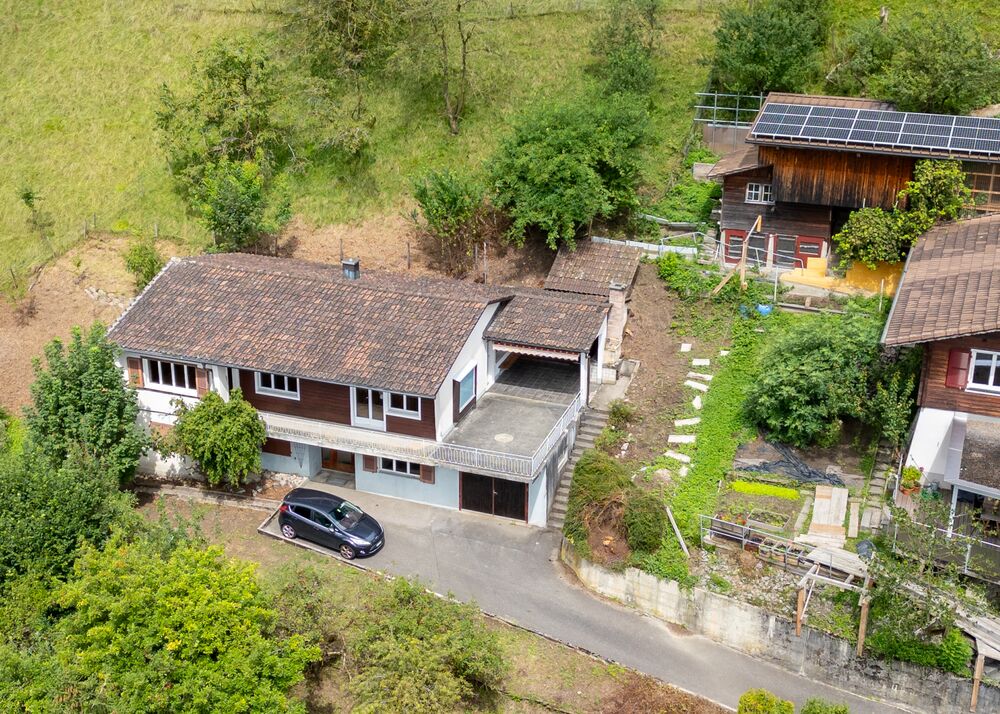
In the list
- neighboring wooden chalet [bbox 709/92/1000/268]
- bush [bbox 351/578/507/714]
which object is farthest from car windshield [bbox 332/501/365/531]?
neighboring wooden chalet [bbox 709/92/1000/268]

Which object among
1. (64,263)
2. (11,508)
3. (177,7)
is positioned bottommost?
(11,508)

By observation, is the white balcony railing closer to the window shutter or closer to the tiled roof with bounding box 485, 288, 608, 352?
the tiled roof with bounding box 485, 288, 608, 352

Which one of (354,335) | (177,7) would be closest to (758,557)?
(354,335)

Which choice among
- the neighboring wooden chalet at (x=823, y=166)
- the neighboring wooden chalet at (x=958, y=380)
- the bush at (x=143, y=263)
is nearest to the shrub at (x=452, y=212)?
the neighboring wooden chalet at (x=823, y=166)

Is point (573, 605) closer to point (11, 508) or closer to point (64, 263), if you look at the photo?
point (11, 508)

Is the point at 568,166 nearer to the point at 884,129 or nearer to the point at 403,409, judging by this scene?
the point at 884,129

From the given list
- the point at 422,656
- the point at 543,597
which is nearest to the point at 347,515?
the point at 543,597

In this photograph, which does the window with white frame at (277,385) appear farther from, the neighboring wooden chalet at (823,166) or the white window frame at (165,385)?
the neighboring wooden chalet at (823,166)
